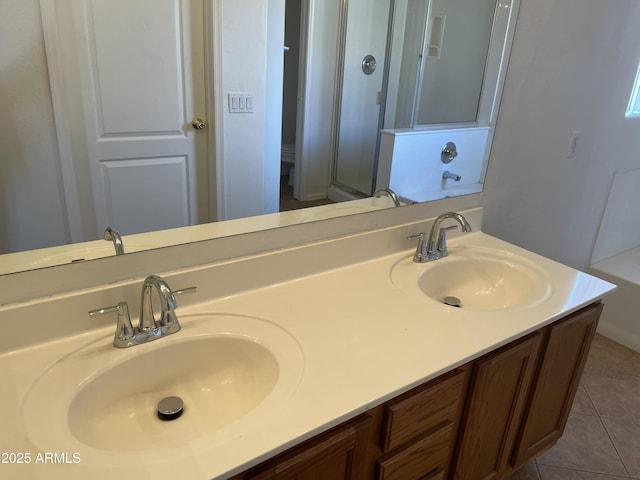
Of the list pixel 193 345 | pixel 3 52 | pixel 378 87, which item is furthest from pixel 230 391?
pixel 378 87

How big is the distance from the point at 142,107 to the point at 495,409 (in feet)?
4.05

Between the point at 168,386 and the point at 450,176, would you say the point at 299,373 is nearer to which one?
the point at 168,386

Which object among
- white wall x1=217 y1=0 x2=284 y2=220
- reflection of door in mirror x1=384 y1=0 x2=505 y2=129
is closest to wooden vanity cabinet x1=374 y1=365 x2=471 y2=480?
white wall x1=217 y1=0 x2=284 y2=220

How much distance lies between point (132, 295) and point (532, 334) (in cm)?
107

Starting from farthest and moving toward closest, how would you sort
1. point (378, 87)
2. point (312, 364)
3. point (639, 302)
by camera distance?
point (639, 302) → point (378, 87) → point (312, 364)

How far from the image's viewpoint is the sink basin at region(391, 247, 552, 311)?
154 centimetres

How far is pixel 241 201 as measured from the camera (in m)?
1.31

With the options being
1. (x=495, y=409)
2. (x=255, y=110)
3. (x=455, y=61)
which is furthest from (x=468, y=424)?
(x=455, y=61)

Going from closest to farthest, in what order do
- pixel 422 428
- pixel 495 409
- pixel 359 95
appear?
1. pixel 422 428
2. pixel 495 409
3. pixel 359 95

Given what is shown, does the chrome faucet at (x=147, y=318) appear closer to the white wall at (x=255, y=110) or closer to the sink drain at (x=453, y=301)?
the white wall at (x=255, y=110)

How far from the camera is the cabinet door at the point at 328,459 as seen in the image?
857 millimetres

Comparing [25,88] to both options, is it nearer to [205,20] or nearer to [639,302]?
[205,20]

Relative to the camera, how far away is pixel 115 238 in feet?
3.73

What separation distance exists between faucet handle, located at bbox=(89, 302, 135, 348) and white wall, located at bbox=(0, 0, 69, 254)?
0.61 feet
